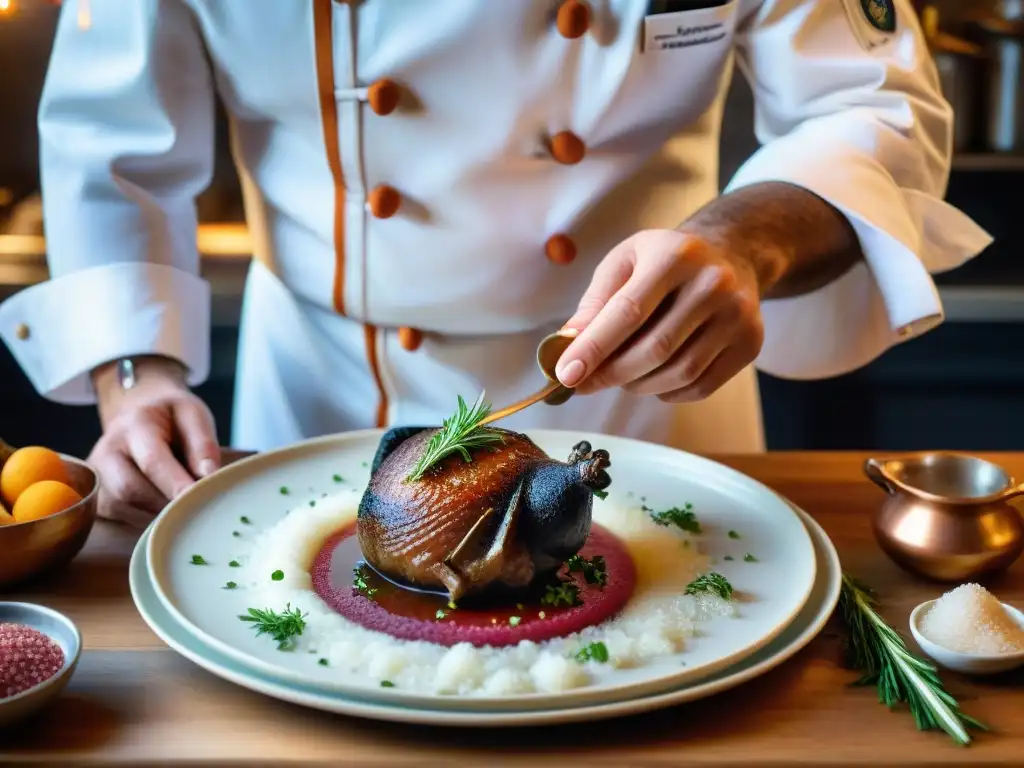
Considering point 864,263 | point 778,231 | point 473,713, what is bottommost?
point 473,713

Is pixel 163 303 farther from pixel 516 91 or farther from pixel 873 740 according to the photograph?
pixel 873 740

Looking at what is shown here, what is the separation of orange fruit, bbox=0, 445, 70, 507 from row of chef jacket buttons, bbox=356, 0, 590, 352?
1.87 feet

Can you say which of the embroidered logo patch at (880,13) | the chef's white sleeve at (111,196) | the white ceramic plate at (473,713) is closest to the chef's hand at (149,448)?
the chef's white sleeve at (111,196)

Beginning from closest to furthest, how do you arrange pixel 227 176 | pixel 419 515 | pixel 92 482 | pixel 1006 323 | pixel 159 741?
pixel 159 741 → pixel 419 515 → pixel 92 482 → pixel 1006 323 → pixel 227 176

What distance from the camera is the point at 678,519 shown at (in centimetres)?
134

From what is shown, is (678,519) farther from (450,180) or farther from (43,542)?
(43,542)

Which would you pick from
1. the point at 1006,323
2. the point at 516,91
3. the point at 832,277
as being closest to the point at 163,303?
the point at 516,91

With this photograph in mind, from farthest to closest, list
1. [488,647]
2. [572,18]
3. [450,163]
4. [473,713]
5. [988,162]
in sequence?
[988,162] → [450,163] → [572,18] → [488,647] → [473,713]

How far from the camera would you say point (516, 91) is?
1.57 m

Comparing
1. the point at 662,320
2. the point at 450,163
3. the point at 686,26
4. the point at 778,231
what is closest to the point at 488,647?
the point at 662,320

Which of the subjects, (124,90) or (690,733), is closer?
(690,733)

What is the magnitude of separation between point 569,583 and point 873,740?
1.13 ft

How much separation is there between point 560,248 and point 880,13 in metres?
0.58

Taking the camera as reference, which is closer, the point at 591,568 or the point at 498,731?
the point at 498,731
